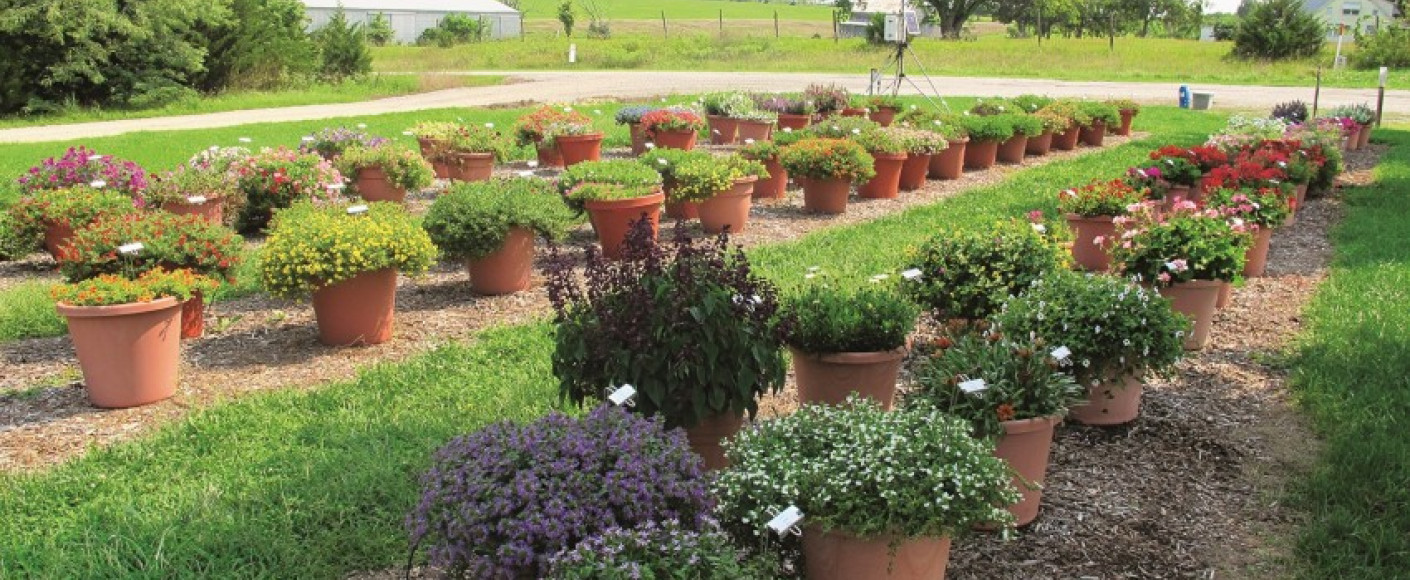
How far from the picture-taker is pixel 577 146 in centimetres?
1278

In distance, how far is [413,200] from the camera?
36.0ft

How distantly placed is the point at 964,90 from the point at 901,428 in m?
25.1

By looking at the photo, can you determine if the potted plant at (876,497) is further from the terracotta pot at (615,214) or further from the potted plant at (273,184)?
the potted plant at (273,184)

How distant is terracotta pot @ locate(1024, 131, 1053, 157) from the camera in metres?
14.9

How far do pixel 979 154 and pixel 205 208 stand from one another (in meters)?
9.20

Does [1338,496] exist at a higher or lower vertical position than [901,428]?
lower

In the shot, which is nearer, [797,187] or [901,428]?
[901,428]

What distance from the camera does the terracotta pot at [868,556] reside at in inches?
121

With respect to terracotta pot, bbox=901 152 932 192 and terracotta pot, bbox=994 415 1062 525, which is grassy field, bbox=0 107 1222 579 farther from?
terracotta pot, bbox=901 152 932 192

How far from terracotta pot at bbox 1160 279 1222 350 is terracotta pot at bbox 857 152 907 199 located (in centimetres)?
537

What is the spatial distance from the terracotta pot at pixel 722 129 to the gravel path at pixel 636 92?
7956mm

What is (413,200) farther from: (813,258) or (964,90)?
(964,90)

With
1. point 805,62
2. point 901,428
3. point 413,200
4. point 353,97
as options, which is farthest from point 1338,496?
point 805,62

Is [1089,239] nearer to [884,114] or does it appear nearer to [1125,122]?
[884,114]
